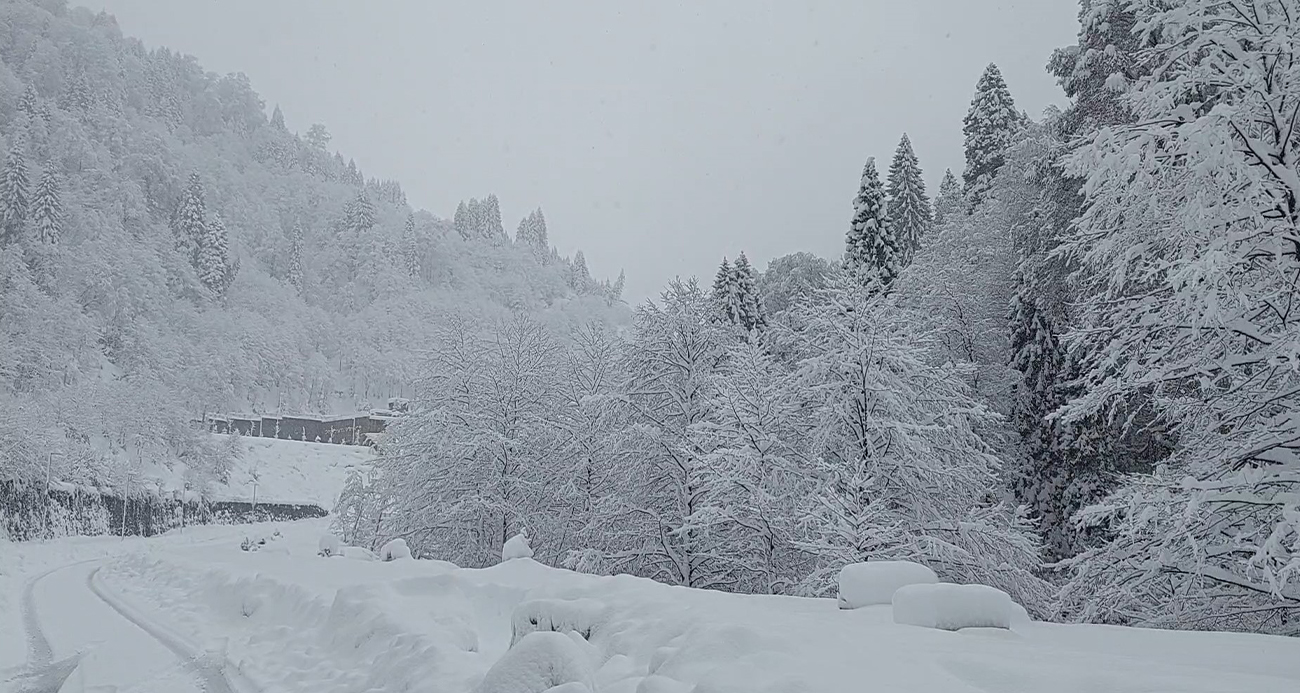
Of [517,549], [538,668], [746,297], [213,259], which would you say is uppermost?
[213,259]

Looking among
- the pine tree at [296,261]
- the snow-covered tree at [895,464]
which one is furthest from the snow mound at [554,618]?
the pine tree at [296,261]

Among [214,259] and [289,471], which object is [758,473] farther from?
[214,259]

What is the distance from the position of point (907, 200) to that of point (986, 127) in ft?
24.3

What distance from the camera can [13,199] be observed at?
97.6 meters

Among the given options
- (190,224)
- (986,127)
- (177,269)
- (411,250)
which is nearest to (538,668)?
(986,127)

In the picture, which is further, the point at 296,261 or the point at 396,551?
the point at 296,261

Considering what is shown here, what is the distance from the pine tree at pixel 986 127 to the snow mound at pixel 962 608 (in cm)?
3040

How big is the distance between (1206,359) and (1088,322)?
2.38 meters

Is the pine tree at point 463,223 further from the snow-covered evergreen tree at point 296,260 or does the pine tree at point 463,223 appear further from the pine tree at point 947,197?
the pine tree at point 947,197

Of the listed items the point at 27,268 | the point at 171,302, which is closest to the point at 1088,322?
the point at 27,268

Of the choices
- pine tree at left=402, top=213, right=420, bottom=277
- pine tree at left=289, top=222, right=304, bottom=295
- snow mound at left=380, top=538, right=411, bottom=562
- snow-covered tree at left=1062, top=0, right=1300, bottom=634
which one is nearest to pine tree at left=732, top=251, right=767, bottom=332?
snow mound at left=380, top=538, right=411, bottom=562

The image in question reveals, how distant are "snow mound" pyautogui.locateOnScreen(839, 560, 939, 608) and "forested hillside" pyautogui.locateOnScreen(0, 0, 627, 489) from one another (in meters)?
22.3

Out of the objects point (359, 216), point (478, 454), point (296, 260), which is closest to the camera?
point (478, 454)

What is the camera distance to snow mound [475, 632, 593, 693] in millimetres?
5398
